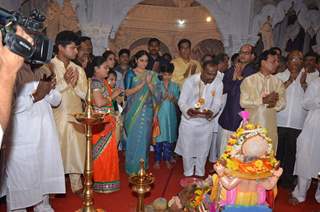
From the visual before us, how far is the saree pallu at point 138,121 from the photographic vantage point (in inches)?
175

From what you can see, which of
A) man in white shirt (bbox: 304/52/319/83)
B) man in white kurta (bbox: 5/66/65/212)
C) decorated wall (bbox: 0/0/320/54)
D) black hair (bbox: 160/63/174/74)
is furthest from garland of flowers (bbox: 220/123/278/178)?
decorated wall (bbox: 0/0/320/54)

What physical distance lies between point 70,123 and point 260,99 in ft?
7.66

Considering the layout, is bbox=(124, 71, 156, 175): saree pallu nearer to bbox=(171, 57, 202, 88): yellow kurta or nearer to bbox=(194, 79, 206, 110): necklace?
bbox=(194, 79, 206, 110): necklace

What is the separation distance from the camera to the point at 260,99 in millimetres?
4203

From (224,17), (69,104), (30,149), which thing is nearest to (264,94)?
(69,104)

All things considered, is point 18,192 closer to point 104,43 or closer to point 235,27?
point 104,43

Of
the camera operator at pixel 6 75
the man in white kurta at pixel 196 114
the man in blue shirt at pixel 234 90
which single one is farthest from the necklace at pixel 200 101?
the camera operator at pixel 6 75

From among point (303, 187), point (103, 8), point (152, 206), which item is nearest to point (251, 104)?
point (303, 187)

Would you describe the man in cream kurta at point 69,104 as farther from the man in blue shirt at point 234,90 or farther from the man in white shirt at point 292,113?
the man in white shirt at point 292,113

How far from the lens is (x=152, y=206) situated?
3314 millimetres

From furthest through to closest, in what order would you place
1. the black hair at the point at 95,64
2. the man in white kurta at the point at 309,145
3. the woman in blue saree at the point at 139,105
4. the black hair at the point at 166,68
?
1. the black hair at the point at 166,68
2. the woman in blue saree at the point at 139,105
3. the man in white kurta at the point at 309,145
4. the black hair at the point at 95,64

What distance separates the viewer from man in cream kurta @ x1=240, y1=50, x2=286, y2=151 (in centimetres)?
419

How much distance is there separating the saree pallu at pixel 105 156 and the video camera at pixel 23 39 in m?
2.23

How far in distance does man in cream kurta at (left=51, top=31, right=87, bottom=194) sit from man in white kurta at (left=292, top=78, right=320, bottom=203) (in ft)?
8.53
